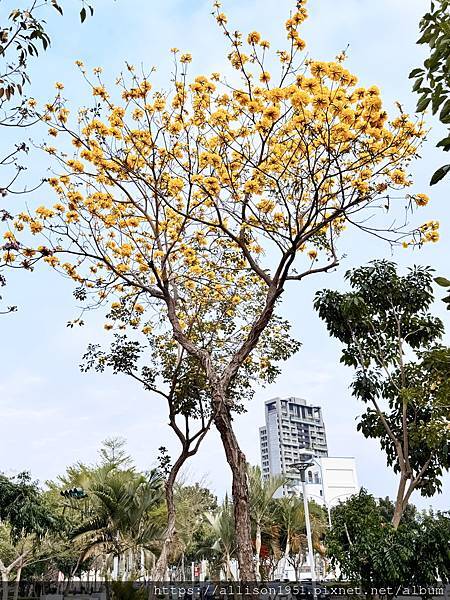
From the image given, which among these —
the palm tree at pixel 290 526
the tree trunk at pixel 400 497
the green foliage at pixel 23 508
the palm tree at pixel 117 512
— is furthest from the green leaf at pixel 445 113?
the palm tree at pixel 290 526

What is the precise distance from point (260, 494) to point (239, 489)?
15.0 metres

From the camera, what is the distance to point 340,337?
9.28m

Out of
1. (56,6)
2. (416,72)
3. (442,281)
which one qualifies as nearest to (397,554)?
(442,281)

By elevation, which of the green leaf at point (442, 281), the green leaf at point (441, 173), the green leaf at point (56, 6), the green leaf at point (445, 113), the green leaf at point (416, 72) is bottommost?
the green leaf at point (442, 281)

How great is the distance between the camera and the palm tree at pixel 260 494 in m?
19.1

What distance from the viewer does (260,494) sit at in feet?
63.7

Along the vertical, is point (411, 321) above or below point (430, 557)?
above

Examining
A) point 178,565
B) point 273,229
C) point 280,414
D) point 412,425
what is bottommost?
point 178,565

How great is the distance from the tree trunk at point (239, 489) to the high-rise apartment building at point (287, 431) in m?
85.9

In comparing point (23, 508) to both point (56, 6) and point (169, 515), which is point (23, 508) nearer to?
point (169, 515)

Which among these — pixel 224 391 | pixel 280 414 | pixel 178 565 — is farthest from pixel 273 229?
pixel 280 414

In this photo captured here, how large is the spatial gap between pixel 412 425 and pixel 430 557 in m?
1.92

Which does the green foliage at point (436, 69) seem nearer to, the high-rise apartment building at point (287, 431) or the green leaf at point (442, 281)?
the green leaf at point (442, 281)

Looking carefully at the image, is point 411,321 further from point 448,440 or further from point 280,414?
point 280,414
